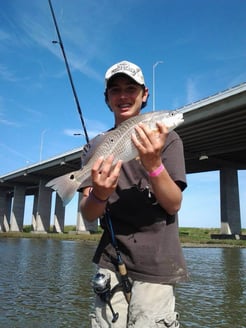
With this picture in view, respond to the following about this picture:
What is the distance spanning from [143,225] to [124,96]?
1.16m

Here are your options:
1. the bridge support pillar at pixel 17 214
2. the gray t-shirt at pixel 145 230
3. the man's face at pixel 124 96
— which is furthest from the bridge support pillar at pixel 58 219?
the gray t-shirt at pixel 145 230

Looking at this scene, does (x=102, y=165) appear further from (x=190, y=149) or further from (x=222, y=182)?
(x=222, y=182)

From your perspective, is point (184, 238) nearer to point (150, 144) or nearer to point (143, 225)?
point (143, 225)

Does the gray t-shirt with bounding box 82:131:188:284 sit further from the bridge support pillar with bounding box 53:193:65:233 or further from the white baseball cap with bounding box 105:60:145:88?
the bridge support pillar with bounding box 53:193:65:233

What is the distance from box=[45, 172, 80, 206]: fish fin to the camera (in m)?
2.96

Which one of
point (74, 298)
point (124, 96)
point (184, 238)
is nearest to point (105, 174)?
point (124, 96)

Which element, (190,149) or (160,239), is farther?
(190,149)

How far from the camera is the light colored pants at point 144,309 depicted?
8.36 ft

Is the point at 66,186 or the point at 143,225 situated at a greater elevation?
the point at 66,186

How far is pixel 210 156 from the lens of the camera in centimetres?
4544

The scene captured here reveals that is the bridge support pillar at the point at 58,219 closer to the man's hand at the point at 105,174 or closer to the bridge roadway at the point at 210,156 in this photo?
the bridge roadway at the point at 210,156

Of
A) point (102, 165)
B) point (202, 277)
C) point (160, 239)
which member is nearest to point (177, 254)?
point (160, 239)

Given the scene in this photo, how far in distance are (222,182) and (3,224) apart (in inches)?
2529

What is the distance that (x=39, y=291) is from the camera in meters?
10.2
